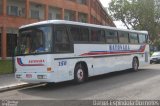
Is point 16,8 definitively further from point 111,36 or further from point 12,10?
point 111,36

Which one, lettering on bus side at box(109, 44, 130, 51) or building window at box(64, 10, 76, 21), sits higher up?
building window at box(64, 10, 76, 21)

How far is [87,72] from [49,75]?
3034 millimetres

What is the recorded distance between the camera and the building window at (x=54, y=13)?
45.3 meters

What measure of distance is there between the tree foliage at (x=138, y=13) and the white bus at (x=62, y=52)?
42.9 metres

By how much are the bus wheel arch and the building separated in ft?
74.5

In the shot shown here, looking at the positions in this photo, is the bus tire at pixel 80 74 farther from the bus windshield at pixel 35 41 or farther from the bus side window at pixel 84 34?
the bus windshield at pixel 35 41

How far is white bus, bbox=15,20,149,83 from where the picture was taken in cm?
1320

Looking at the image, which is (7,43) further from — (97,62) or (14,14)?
(97,62)

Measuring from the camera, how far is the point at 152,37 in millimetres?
63344

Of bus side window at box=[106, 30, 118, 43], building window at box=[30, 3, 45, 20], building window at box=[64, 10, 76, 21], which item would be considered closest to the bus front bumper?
bus side window at box=[106, 30, 118, 43]

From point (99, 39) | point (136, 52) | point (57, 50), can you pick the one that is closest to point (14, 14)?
point (136, 52)

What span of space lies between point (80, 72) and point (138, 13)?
1841 inches

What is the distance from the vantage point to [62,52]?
13.7m

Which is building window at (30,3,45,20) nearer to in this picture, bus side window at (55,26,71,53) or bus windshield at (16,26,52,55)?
bus windshield at (16,26,52,55)
